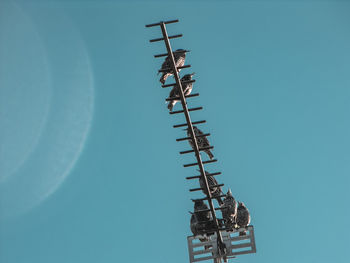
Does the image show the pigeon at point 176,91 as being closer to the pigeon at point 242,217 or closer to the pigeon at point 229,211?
the pigeon at point 229,211

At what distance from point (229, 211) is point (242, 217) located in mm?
697

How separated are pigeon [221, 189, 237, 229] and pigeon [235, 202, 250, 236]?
27cm

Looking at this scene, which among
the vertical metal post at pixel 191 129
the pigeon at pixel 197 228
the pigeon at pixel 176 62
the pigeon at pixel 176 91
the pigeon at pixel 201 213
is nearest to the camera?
the vertical metal post at pixel 191 129

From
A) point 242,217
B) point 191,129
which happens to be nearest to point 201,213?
point 242,217

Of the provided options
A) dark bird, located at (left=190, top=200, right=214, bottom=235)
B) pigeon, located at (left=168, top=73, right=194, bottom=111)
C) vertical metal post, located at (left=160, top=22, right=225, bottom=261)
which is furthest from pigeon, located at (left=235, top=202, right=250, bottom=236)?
pigeon, located at (left=168, top=73, right=194, bottom=111)

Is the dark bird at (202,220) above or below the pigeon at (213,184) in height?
below

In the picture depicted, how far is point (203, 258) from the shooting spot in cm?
1433

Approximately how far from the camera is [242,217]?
48.1 ft

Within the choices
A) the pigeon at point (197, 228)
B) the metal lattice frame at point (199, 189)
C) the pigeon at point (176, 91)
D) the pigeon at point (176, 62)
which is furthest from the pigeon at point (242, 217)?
the pigeon at point (176, 62)

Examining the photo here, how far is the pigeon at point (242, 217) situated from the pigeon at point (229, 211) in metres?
0.27

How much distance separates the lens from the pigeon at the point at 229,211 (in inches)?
555

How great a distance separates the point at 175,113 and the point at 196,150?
94cm

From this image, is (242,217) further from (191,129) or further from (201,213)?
(191,129)

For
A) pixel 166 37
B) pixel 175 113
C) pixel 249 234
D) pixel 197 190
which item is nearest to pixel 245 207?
pixel 249 234
